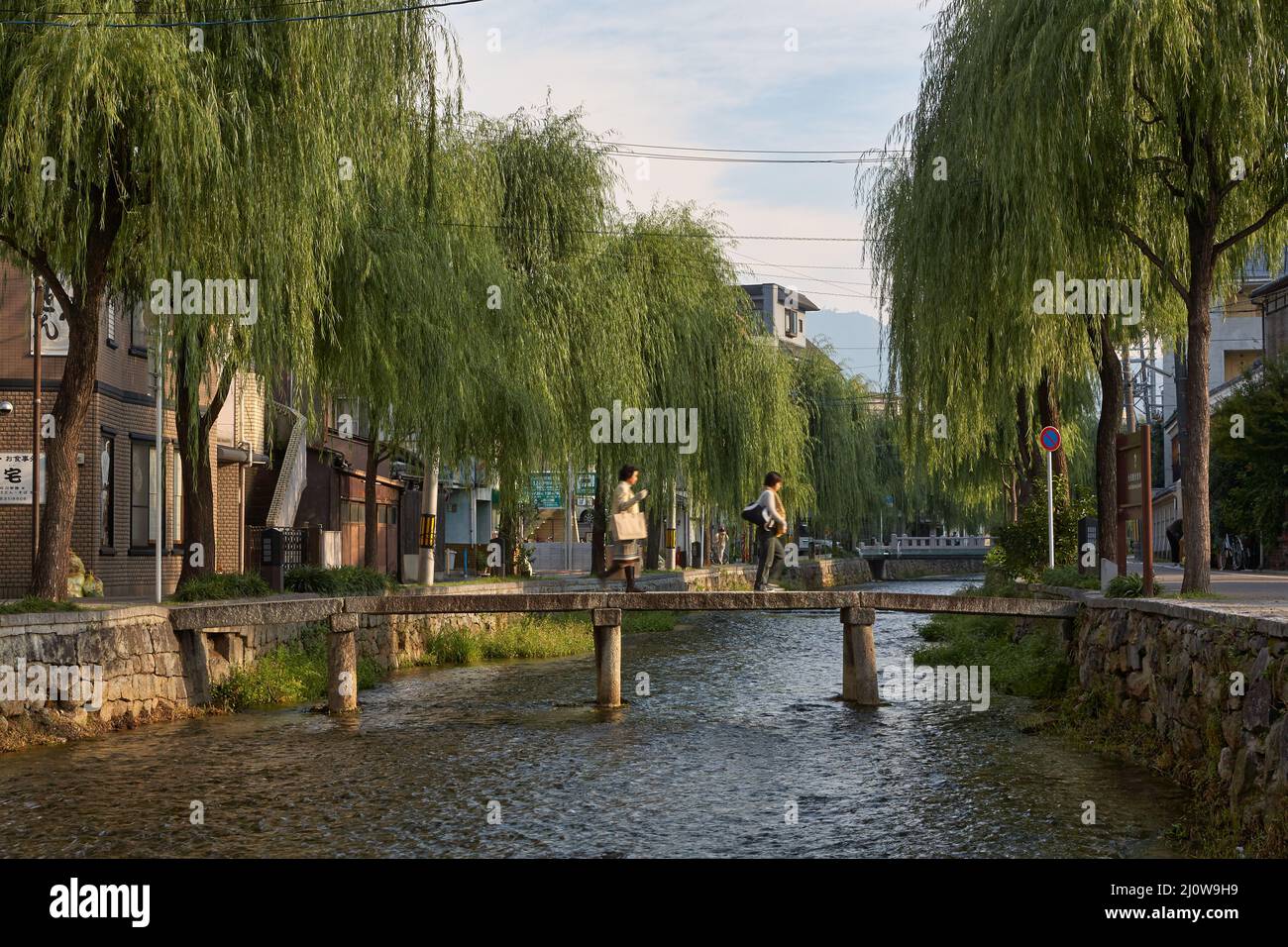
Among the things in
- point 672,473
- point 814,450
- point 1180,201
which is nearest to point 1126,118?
point 1180,201

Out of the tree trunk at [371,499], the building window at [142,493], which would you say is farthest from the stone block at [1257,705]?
the building window at [142,493]

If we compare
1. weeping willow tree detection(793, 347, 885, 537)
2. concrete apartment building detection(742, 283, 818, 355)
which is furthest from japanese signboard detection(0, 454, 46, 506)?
concrete apartment building detection(742, 283, 818, 355)

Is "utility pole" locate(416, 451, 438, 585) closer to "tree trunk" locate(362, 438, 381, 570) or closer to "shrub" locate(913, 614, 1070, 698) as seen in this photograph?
"tree trunk" locate(362, 438, 381, 570)

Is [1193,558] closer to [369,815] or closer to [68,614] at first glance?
[369,815]

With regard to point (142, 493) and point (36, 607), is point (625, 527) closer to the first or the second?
point (36, 607)

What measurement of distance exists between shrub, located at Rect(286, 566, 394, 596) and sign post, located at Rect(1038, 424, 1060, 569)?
10389mm

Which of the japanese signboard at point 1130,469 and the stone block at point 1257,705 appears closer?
the stone block at point 1257,705

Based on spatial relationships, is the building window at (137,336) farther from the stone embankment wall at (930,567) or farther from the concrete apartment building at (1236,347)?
the stone embankment wall at (930,567)

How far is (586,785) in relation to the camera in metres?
12.8

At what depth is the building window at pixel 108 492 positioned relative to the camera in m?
25.4

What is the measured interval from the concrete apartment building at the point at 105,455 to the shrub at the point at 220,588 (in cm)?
101

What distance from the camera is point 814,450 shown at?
54594mm
